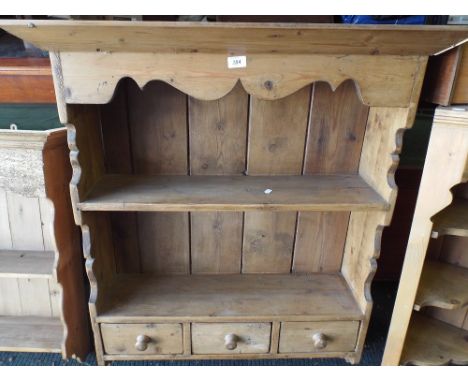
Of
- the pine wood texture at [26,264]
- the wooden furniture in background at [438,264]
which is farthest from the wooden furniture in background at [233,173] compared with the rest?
the pine wood texture at [26,264]

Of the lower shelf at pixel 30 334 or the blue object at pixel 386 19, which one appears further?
the lower shelf at pixel 30 334

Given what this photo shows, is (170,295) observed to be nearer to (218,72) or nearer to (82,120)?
(82,120)

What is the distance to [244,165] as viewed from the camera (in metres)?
1.40

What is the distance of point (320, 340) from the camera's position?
4.55 ft

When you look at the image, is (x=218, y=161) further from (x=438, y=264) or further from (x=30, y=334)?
(x=30, y=334)

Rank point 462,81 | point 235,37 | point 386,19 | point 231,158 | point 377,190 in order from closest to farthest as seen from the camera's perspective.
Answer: point 235,37
point 462,81
point 386,19
point 377,190
point 231,158

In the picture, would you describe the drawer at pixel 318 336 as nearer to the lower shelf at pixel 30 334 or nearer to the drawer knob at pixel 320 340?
the drawer knob at pixel 320 340

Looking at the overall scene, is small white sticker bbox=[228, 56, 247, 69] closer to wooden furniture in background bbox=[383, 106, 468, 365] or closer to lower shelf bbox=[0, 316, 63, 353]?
wooden furniture in background bbox=[383, 106, 468, 365]

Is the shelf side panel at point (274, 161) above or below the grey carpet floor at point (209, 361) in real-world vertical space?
above

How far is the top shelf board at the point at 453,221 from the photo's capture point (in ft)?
3.95

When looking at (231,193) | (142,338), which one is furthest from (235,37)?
(142,338)

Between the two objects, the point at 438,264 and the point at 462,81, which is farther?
the point at 438,264

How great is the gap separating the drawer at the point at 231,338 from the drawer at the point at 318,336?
0.24ft

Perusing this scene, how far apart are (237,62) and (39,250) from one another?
111cm
